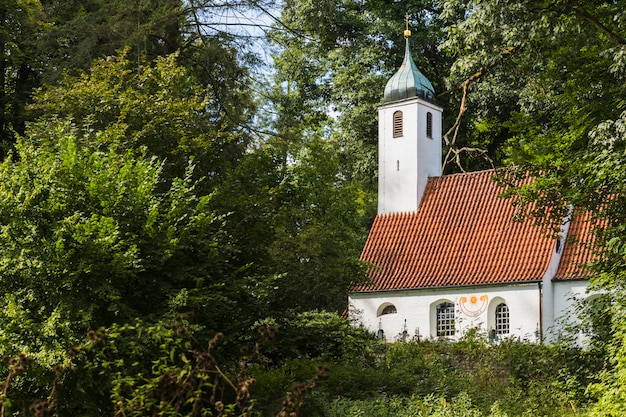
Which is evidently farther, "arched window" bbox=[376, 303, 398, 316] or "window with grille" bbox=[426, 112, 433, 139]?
"window with grille" bbox=[426, 112, 433, 139]

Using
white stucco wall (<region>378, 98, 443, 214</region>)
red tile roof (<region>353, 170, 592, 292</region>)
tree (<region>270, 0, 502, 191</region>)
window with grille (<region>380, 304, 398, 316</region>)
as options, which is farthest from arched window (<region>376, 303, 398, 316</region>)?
tree (<region>270, 0, 502, 191</region>)

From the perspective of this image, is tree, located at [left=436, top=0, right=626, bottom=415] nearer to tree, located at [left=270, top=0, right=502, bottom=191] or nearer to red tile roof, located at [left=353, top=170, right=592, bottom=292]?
red tile roof, located at [left=353, top=170, right=592, bottom=292]

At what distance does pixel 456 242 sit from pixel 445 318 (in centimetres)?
247

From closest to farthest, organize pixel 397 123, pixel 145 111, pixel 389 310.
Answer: pixel 145 111, pixel 389 310, pixel 397 123

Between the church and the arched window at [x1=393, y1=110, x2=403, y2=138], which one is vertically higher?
the arched window at [x1=393, y1=110, x2=403, y2=138]

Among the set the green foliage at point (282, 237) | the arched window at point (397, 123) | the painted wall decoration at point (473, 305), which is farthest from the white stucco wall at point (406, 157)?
the green foliage at point (282, 237)

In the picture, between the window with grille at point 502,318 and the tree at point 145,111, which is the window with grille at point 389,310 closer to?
the window with grille at point 502,318

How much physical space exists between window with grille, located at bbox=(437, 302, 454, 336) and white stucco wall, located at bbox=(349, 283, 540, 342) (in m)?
0.17

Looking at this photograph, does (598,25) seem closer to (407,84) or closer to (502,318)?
(502,318)

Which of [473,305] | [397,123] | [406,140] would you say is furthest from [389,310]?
[397,123]

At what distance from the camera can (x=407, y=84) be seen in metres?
34.8

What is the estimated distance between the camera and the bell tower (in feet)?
115

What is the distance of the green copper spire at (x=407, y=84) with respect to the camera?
3475cm

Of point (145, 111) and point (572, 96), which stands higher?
point (145, 111)
